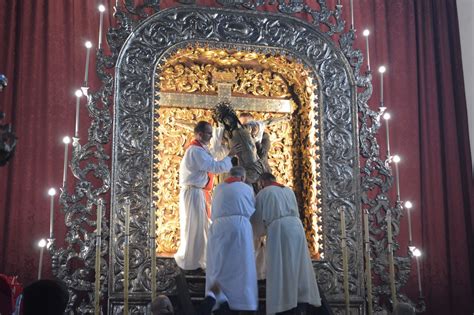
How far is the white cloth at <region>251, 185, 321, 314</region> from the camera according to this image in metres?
6.74

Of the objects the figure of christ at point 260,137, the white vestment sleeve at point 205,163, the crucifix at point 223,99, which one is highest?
the crucifix at point 223,99

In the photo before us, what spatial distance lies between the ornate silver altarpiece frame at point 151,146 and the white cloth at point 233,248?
2.38ft

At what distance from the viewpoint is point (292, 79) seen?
8.75m

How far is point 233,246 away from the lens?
680 centimetres

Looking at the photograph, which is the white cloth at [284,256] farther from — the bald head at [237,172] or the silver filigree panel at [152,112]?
the silver filigree panel at [152,112]

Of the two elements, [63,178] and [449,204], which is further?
[449,204]

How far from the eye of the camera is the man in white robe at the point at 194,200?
740 centimetres

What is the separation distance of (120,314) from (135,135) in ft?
5.80

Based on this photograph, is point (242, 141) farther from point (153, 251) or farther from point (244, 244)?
point (153, 251)

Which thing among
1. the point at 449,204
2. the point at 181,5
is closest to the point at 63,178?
the point at 181,5

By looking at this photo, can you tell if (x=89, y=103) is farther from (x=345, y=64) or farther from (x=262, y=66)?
(x=345, y=64)

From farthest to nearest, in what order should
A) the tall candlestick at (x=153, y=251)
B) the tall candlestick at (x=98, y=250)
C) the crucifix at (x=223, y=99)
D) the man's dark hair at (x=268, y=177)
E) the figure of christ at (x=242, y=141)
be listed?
1. the crucifix at (x=223, y=99)
2. the figure of christ at (x=242, y=141)
3. the man's dark hair at (x=268, y=177)
4. the tall candlestick at (x=153, y=251)
5. the tall candlestick at (x=98, y=250)

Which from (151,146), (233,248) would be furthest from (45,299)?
(151,146)

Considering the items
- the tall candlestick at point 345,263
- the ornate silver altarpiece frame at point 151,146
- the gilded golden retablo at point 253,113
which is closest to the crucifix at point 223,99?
the gilded golden retablo at point 253,113
